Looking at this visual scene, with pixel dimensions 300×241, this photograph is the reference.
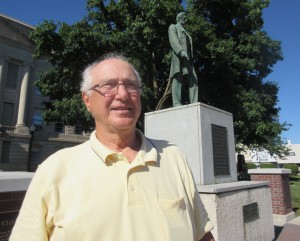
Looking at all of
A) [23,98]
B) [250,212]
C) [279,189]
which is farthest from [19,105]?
[250,212]

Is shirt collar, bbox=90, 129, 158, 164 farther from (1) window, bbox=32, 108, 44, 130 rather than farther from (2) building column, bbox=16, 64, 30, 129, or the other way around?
(1) window, bbox=32, 108, 44, 130

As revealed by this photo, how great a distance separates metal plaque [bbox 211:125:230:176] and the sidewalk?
2.34 m

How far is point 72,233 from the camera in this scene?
1.47 meters

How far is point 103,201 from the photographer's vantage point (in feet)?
5.03

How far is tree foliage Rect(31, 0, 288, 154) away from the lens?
608 inches

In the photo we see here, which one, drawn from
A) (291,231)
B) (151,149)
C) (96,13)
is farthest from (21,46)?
(151,149)

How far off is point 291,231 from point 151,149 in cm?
753

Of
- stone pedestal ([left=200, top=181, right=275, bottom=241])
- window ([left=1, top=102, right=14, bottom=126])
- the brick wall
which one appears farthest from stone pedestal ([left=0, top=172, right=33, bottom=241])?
window ([left=1, top=102, right=14, bottom=126])

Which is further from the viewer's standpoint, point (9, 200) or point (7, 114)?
point (7, 114)

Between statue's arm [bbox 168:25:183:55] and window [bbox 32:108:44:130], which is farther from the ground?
window [bbox 32:108:44:130]

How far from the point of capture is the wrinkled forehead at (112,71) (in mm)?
1860

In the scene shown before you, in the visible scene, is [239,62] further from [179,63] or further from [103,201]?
[103,201]

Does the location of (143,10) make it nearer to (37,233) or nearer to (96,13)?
(96,13)

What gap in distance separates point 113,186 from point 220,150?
198 inches
